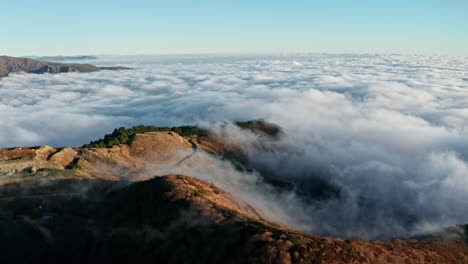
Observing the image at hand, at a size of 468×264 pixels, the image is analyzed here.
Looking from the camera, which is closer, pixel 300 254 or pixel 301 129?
pixel 300 254

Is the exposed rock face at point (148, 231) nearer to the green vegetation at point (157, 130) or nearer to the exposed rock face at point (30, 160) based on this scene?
the exposed rock face at point (30, 160)

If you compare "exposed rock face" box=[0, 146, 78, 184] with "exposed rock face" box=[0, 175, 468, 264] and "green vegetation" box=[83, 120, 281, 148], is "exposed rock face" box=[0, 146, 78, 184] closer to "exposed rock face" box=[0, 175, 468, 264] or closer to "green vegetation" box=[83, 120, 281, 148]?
"exposed rock face" box=[0, 175, 468, 264]

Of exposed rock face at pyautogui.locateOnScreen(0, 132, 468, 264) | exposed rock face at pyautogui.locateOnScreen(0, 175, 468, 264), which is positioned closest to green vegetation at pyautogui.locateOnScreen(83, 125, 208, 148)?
exposed rock face at pyautogui.locateOnScreen(0, 132, 468, 264)

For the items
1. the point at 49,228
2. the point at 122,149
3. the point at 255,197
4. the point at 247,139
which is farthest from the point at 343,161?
the point at 49,228

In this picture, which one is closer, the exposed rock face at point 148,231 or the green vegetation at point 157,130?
the exposed rock face at point 148,231

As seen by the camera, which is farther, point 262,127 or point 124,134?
point 262,127

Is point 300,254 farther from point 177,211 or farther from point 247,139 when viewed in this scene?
point 247,139

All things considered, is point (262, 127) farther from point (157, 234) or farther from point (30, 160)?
point (157, 234)

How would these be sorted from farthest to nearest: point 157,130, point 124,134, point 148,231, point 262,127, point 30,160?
point 262,127 < point 157,130 < point 124,134 < point 30,160 < point 148,231

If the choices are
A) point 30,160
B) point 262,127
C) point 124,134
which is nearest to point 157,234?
point 30,160

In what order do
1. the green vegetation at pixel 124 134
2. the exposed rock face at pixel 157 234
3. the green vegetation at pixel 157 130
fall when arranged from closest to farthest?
the exposed rock face at pixel 157 234 < the green vegetation at pixel 124 134 < the green vegetation at pixel 157 130

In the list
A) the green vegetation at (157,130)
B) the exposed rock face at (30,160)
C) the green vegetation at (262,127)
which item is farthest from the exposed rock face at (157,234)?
the green vegetation at (262,127)
